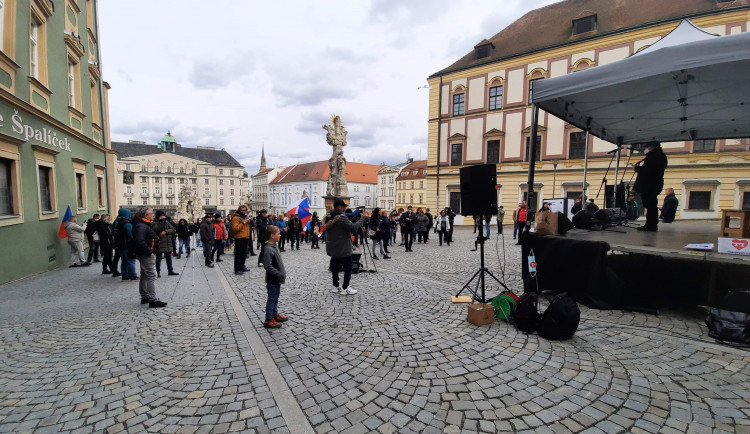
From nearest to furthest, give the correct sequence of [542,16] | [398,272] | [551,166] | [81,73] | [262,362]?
[262,362], [398,272], [81,73], [551,166], [542,16]

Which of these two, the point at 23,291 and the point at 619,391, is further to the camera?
the point at 23,291

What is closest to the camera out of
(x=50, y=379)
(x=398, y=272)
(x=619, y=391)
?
(x=619, y=391)

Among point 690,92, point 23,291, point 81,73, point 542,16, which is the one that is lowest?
point 23,291

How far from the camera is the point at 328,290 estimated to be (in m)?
7.23

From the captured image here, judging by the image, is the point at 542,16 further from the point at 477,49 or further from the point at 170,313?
the point at 170,313

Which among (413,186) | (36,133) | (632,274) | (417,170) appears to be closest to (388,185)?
(413,186)

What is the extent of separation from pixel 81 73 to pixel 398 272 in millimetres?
15250

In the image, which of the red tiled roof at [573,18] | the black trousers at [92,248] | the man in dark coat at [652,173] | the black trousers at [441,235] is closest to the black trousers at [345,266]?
the man in dark coat at [652,173]

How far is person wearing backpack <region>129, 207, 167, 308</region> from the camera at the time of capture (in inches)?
238

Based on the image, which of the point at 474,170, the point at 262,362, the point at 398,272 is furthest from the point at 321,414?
the point at 398,272

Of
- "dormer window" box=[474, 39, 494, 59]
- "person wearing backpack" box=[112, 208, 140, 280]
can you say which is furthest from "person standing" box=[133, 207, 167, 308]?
"dormer window" box=[474, 39, 494, 59]

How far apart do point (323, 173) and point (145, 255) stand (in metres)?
87.2

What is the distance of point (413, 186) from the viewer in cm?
6538

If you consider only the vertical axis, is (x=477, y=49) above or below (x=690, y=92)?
above
